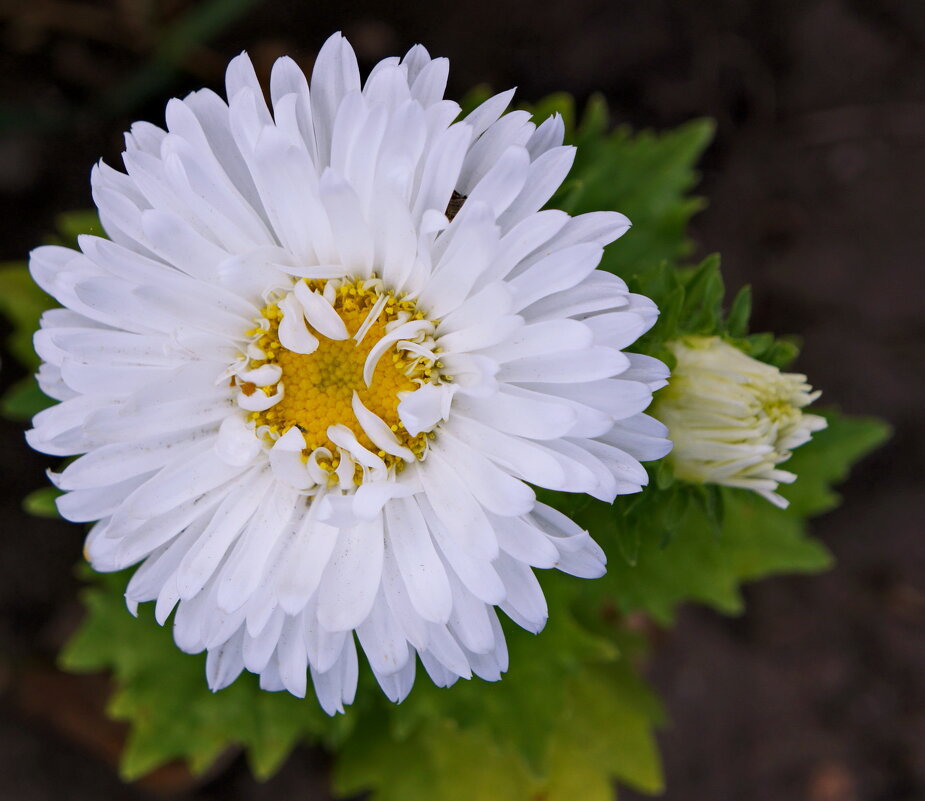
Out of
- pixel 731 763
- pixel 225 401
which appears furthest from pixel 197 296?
pixel 731 763

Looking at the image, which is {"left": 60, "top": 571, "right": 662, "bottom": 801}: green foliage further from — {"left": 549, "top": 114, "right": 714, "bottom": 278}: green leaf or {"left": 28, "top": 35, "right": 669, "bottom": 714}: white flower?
{"left": 549, "top": 114, "right": 714, "bottom": 278}: green leaf

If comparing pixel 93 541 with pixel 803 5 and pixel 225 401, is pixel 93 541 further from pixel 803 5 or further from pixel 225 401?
pixel 803 5

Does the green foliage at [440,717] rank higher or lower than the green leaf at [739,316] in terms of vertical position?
lower

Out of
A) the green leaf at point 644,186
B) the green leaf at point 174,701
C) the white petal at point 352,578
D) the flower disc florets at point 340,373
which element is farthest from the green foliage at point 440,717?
the green leaf at point 644,186

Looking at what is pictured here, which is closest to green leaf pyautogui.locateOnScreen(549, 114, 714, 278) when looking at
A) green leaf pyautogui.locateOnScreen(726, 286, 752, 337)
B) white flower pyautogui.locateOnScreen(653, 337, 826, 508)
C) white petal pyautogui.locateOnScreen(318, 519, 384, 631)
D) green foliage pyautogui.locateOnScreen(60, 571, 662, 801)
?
green leaf pyautogui.locateOnScreen(726, 286, 752, 337)

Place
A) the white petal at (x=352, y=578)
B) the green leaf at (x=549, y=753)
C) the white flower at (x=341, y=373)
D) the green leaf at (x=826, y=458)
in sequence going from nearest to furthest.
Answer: the white flower at (x=341, y=373)
the white petal at (x=352, y=578)
the green leaf at (x=826, y=458)
the green leaf at (x=549, y=753)

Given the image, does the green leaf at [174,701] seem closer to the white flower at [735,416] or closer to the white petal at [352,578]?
the white petal at [352,578]
